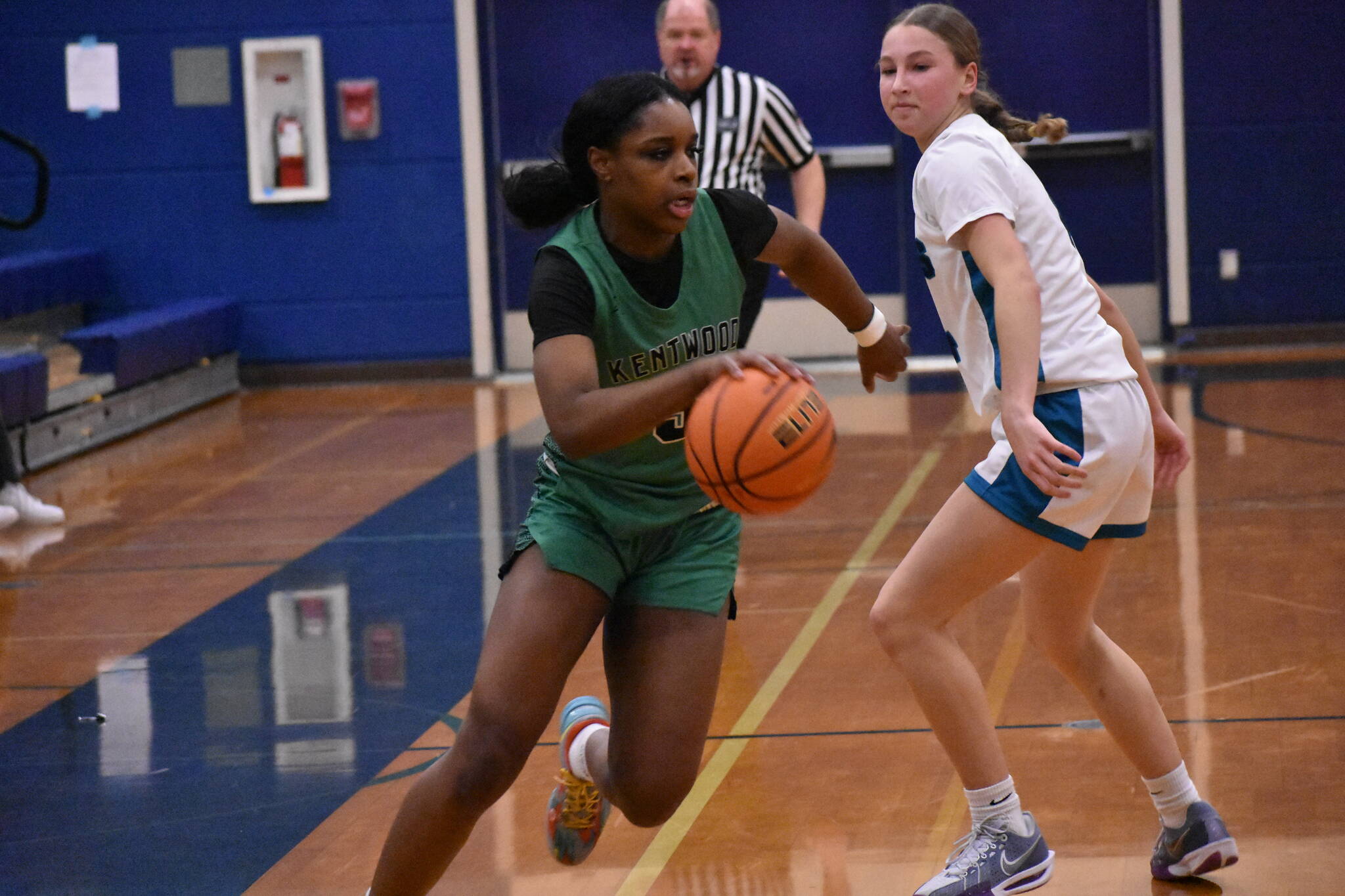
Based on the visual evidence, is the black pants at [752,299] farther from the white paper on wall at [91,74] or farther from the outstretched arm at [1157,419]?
the white paper on wall at [91,74]

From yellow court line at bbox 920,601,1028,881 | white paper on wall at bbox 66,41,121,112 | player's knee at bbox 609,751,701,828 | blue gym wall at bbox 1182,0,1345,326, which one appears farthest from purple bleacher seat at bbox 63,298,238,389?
player's knee at bbox 609,751,701,828

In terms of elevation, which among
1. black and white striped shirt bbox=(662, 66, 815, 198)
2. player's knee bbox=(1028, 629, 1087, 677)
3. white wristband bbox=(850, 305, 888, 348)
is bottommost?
player's knee bbox=(1028, 629, 1087, 677)

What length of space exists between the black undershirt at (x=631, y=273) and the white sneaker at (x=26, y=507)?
4.73m

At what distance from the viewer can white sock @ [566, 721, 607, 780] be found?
122 inches

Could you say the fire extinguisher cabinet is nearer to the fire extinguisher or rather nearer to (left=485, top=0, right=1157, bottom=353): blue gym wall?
the fire extinguisher

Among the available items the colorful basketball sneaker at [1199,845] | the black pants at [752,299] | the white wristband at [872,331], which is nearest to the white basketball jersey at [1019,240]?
the white wristband at [872,331]

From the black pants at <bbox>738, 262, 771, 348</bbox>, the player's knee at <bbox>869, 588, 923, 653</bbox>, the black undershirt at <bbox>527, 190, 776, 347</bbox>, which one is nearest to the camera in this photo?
the black undershirt at <bbox>527, 190, 776, 347</bbox>

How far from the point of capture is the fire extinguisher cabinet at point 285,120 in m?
10.9

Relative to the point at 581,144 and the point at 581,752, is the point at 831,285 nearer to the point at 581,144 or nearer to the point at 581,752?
the point at 581,144

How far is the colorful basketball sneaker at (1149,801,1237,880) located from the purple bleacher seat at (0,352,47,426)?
6.26 metres

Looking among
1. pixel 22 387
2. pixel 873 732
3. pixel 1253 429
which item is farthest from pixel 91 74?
pixel 873 732

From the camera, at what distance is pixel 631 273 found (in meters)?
2.86

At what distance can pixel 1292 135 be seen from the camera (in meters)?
10.6

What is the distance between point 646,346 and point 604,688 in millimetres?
1825
